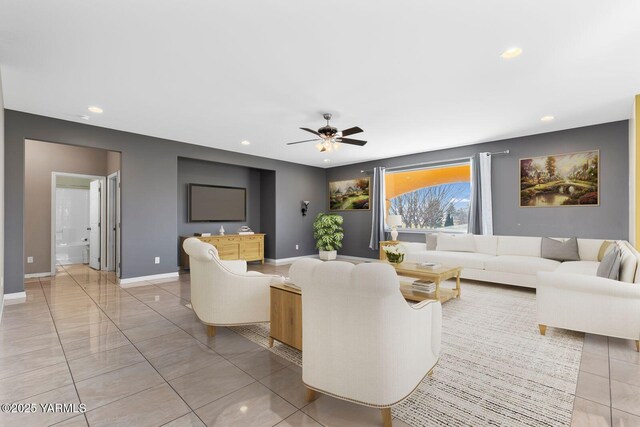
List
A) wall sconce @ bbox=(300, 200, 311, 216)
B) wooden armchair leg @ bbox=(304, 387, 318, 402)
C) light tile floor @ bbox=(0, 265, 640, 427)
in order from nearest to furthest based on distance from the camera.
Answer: light tile floor @ bbox=(0, 265, 640, 427)
wooden armchair leg @ bbox=(304, 387, 318, 402)
wall sconce @ bbox=(300, 200, 311, 216)

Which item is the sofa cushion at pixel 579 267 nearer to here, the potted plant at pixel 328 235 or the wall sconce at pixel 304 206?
the potted plant at pixel 328 235

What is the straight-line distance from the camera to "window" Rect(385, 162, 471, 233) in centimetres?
651

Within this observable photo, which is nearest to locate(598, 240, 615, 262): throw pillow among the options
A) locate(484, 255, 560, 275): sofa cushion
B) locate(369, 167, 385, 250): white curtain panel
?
locate(484, 255, 560, 275): sofa cushion

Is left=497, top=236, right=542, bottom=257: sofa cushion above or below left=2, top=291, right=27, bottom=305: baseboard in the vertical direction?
above

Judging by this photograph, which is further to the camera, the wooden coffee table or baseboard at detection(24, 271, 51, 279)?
baseboard at detection(24, 271, 51, 279)

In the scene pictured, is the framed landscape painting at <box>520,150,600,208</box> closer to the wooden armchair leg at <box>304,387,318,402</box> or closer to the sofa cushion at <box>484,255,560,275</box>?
the sofa cushion at <box>484,255,560,275</box>

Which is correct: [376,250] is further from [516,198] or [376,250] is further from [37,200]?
[37,200]

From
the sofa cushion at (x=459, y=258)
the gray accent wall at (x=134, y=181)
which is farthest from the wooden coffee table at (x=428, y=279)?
the gray accent wall at (x=134, y=181)

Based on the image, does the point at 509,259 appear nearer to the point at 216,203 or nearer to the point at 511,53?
the point at 511,53

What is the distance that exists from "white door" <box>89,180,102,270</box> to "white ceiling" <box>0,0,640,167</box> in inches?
110

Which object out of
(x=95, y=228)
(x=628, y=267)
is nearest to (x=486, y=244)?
(x=628, y=267)

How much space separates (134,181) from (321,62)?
4153 millimetres

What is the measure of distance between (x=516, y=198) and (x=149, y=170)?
22.2 feet

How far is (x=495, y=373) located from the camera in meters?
2.24
